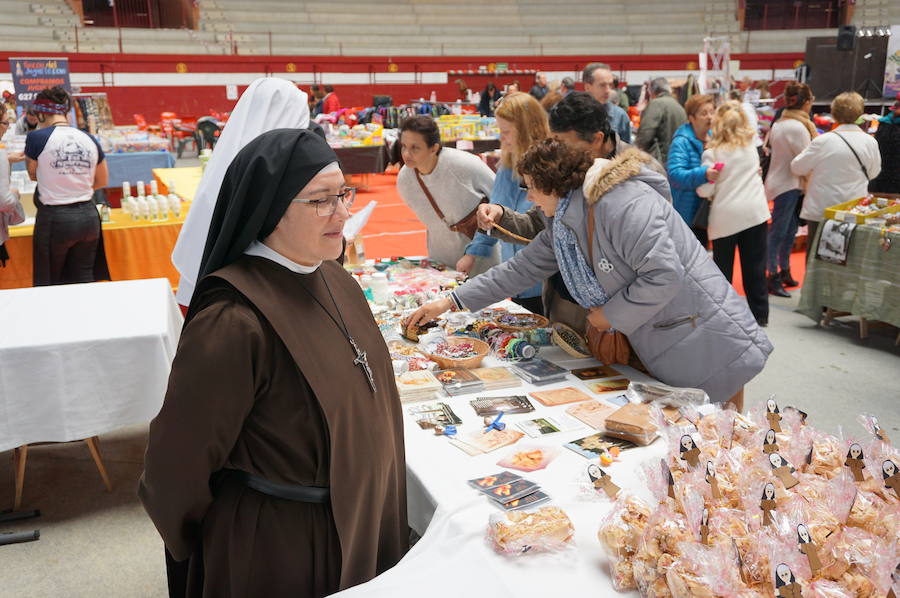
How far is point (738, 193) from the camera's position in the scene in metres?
5.10

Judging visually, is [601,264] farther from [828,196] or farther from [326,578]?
[828,196]

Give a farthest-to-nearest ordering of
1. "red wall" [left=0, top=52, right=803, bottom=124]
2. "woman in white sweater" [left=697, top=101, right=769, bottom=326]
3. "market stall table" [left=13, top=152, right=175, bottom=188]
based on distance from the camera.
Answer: "red wall" [left=0, top=52, right=803, bottom=124] < "market stall table" [left=13, top=152, right=175, bottom=188] < "woman in white sweater" [left=697, top=101, right=769, bottom=326]

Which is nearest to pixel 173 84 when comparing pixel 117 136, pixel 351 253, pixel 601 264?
pixel 117 136

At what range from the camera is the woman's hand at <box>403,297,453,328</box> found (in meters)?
2.90

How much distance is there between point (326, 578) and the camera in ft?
5.04

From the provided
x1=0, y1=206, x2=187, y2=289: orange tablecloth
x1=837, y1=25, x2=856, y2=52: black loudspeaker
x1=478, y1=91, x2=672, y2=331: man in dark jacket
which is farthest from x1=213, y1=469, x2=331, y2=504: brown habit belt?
x1=837, y1=25, x2=856, y2=52: black loudspeaker

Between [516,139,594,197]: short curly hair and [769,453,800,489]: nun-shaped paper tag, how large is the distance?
1.19 metres

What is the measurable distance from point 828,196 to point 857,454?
4.82 metres

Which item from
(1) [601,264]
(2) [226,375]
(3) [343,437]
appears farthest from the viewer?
(1) [601,264]

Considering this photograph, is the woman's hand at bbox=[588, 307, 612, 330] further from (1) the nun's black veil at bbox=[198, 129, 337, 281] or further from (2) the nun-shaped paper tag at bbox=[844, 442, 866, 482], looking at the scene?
(1) the nun's black veil at bbox=[198, 129, 337, 281]

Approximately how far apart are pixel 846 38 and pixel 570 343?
1156cm

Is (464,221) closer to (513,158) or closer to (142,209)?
(513,158)

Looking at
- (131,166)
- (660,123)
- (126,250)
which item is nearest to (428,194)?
(126,250)

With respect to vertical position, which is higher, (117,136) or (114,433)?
(117,136)
